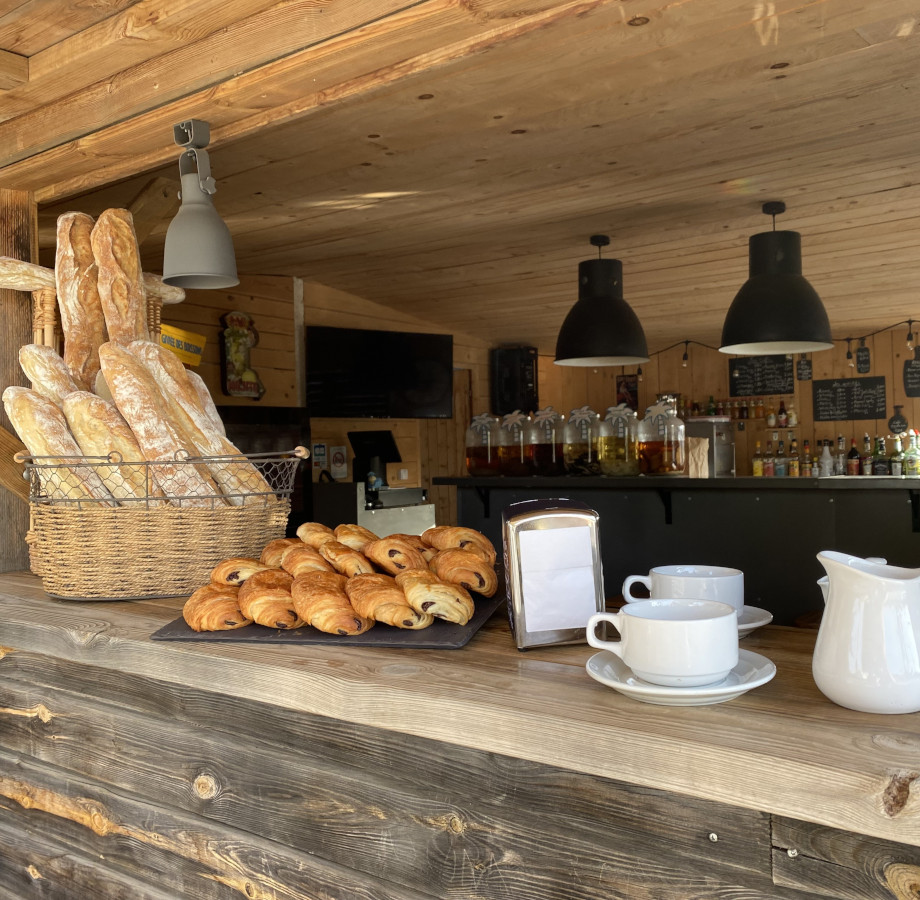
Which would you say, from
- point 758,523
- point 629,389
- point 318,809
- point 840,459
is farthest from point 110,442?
point 629,389

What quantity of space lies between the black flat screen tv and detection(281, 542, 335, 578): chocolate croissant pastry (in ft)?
14.2

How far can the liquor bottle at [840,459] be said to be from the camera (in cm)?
741

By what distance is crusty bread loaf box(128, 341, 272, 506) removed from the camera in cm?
198

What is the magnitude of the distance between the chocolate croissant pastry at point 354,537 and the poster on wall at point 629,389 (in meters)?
6.79

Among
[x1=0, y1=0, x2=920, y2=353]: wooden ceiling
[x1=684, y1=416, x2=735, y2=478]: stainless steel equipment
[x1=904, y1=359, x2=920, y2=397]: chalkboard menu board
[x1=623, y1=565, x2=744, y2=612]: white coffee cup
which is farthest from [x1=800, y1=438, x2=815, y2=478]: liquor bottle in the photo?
[x1=623, y1=565, x2=744, y2=612]: white coffee cup

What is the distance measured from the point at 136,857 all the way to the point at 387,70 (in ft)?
5.09

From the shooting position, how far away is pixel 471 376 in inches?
298

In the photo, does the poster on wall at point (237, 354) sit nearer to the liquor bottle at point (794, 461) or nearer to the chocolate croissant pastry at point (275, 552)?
the chocolate croissant pastry at point (275, 552)

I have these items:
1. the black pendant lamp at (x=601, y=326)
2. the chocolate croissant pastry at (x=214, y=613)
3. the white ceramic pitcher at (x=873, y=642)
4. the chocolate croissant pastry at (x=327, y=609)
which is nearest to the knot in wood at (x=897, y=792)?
the white ceramic pitcher at (x=873, y=642)

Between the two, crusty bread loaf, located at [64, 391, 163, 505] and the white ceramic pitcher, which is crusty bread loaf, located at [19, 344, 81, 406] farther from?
the white ceramic pitcher

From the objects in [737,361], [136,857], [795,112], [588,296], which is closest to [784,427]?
[737,361]

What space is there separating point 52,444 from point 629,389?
6918 mm

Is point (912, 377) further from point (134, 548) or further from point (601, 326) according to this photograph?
point (134, 548)

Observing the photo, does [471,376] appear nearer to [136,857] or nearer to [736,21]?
[736,21]
